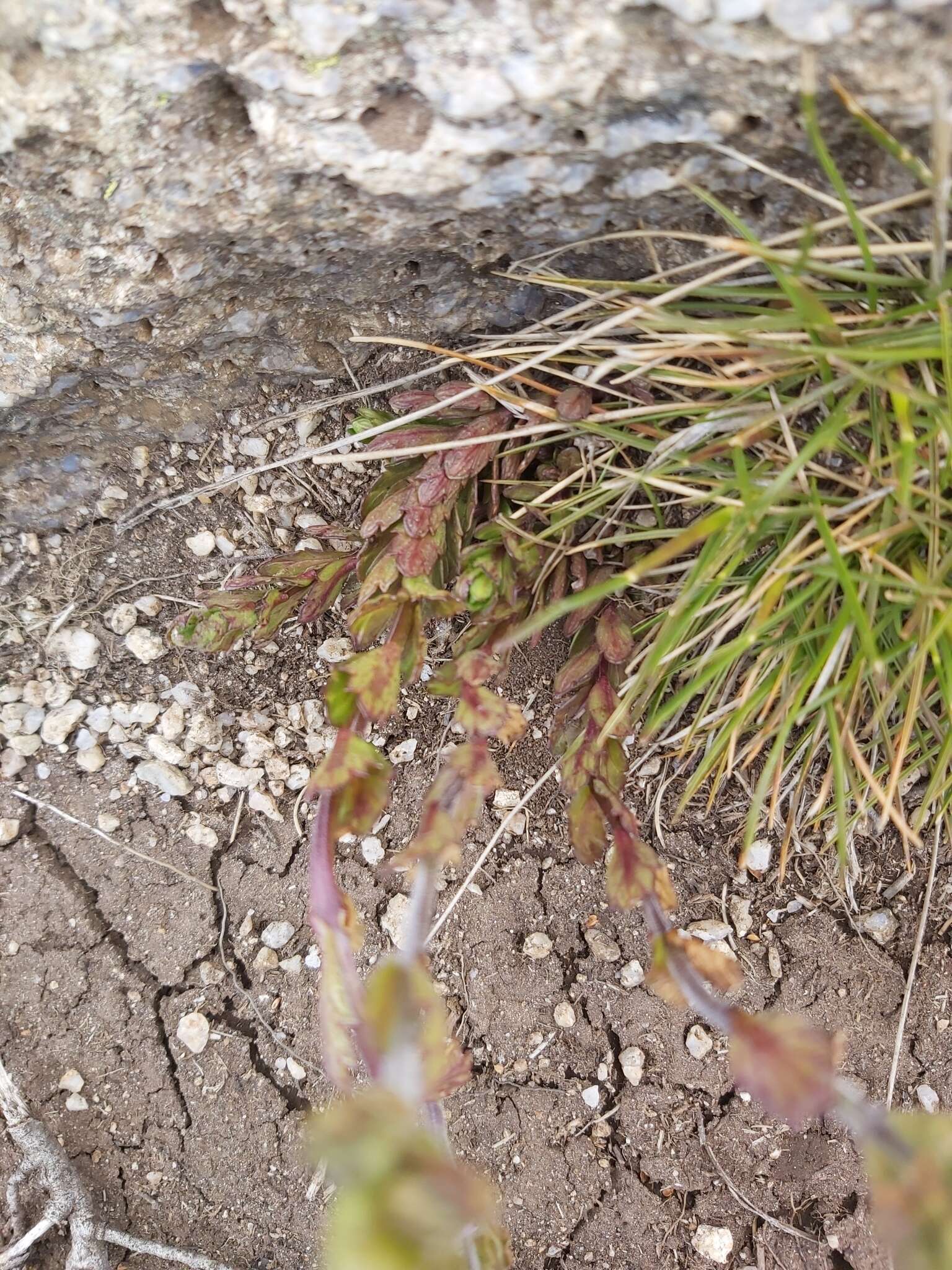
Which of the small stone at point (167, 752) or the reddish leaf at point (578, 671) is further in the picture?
the small stone at point (167, 752)

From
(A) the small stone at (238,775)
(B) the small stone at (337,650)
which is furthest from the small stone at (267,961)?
(B) the small stone at (337,650)

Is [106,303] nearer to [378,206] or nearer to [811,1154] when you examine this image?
[378,206]

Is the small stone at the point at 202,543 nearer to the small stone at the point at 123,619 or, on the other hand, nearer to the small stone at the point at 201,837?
the small stone at the point at 123,619

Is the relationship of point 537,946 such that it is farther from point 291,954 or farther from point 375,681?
point 375,681

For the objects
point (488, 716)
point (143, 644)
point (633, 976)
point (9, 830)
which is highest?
point (488, 716)

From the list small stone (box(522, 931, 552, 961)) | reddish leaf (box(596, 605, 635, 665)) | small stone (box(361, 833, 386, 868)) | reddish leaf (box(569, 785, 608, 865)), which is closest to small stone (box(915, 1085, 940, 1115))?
small stone (box(522, 931, 552, 961))

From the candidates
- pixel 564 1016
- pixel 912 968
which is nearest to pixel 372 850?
pixel 564 1016
